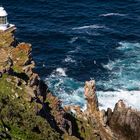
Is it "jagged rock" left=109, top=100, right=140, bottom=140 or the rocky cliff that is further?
"jagged rock" left=109, top=100, right=140, bottom=140

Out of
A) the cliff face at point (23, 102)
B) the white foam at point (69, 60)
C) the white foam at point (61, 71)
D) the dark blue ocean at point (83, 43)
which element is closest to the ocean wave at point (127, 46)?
the dark blue ocean at point (83, 43)

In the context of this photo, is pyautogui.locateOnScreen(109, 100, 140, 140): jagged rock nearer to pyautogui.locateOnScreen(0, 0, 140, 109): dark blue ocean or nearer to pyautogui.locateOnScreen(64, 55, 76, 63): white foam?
pyautogui.locateOnScreen(0, 0, 140, 109): dark blue ocean

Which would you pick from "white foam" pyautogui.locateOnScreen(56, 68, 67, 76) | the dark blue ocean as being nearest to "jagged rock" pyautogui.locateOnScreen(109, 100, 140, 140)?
the dark blue ocean

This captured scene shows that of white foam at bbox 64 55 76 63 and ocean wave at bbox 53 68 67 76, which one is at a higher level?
white foam at bbox 64 55 76 63

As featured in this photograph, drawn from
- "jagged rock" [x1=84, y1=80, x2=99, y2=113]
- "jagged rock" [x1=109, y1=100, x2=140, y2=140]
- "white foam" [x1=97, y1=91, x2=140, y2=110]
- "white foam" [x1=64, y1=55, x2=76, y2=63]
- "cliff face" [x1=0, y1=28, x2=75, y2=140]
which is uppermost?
"cliff face" [x1=0, y1=28, x2=75, y2=140]

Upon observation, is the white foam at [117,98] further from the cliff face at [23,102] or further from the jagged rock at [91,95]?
the cliff face at [23,102]

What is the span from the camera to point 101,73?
13525 centimetres

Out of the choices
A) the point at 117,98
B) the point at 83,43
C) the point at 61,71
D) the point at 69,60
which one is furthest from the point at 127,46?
the point at 117,98

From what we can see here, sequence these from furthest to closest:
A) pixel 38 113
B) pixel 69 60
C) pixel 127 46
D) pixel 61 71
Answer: pixel 127 46 < pixel 69 60 < pixel 61 71 < pixel 38 113

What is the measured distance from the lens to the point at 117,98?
122 meters

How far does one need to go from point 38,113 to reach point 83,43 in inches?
3657

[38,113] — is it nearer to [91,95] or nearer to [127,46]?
[91,95]

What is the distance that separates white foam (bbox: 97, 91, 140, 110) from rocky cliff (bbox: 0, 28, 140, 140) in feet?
89.6

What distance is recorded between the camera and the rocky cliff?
190ft
